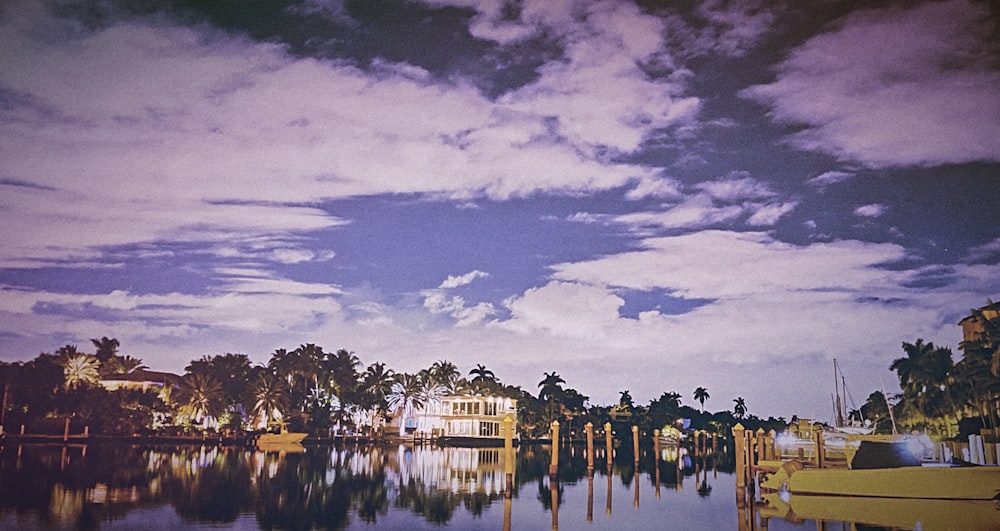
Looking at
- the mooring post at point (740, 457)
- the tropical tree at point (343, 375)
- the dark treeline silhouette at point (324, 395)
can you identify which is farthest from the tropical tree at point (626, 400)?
the mooring post at point (740, 457)

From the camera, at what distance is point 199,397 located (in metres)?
78.9

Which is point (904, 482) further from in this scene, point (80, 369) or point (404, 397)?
point (80, 369)

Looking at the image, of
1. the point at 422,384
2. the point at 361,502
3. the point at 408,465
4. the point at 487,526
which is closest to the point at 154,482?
the point at 361,502

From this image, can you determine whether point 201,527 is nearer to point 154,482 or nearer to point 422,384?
point 154,482

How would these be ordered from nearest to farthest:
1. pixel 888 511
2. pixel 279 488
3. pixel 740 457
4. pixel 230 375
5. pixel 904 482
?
pixel 888 511
pixel 904 482
pixel 740 457
pixel 279 488
pixel 230 375

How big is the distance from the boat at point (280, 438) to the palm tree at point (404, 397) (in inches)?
808

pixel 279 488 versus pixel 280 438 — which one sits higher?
pixel 280 438

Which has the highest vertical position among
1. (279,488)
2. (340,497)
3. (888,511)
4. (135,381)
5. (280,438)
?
(135,381)

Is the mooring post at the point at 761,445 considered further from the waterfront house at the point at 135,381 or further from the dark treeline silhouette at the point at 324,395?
the waterfront house at the point at 135,381

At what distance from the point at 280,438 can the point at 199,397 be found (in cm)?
1282

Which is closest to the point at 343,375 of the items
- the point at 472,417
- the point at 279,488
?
the point at 472,417

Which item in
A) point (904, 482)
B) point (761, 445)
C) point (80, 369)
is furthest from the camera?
point (80, 369)

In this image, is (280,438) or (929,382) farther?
(280,438)

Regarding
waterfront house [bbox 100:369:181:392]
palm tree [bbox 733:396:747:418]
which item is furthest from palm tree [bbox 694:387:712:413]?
waterfront house [bbox 100:369:181:392]
